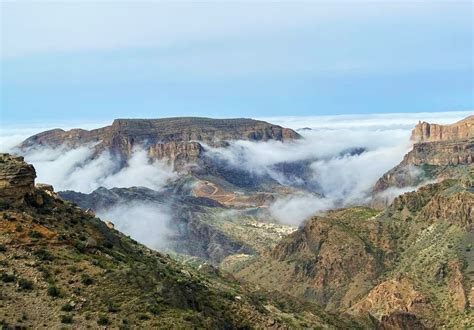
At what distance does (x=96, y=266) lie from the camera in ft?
207

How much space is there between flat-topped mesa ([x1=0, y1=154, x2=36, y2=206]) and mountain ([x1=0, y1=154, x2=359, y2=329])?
0.34 ft

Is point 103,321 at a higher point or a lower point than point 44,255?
lower

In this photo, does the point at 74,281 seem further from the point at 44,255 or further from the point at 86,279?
the point at 44,255

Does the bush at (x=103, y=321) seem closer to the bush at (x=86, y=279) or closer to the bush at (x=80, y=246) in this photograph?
the bush at (x=86, y=279)

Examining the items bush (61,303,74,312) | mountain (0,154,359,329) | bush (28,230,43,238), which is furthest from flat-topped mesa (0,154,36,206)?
bush (61,303,74,312)

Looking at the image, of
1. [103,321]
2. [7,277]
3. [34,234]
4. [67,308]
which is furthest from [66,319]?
[34,234]

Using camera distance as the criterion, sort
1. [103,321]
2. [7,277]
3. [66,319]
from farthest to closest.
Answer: [7,277], [103,321], [66,319]

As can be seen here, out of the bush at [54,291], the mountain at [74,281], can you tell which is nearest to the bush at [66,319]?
the mountain at [74,281]

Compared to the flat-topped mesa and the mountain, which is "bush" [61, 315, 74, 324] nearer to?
the mountain

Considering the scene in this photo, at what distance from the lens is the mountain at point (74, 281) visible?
177 ft

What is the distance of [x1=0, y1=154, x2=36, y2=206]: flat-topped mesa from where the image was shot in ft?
234

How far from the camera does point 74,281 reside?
58969mm

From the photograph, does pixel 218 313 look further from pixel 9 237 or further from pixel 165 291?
pixel 9 237

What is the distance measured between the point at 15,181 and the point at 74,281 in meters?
18.9
